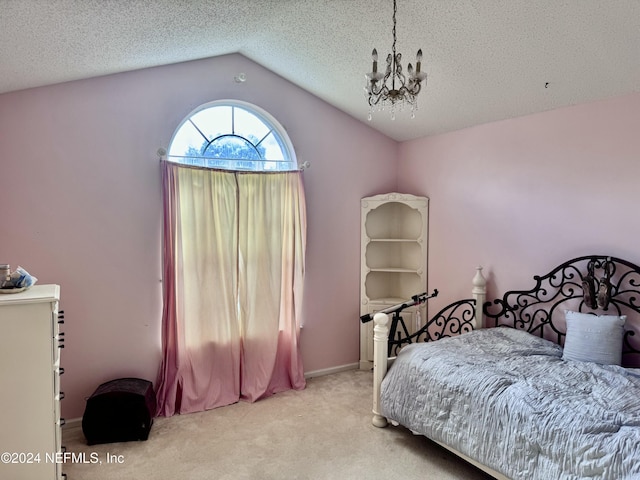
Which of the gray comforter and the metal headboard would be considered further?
the metal headboard

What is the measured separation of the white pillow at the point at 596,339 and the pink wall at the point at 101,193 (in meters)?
2.80

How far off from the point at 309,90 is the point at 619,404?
127 inches

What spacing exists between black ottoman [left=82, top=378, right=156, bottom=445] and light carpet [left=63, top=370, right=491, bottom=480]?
0.06 metres

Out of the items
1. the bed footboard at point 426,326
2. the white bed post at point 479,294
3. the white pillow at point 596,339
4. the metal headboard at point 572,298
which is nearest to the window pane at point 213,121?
the bed footboard at point 426,326

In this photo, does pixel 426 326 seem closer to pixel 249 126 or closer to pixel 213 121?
pixel 249 126

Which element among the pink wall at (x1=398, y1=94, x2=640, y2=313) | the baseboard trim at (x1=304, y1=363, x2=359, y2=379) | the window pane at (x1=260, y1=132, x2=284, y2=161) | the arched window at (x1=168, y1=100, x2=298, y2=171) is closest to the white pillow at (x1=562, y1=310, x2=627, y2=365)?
the pink wall at (x1=398, y1=94, x2=640, y2=313)

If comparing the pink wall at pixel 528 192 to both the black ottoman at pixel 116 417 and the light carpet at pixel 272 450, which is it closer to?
the light carpet at pixel 272 450

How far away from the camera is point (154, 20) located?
2275 mm

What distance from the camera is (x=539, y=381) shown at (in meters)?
2.30

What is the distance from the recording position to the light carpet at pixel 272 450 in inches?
94.5

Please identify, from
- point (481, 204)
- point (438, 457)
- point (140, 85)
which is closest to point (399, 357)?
point (438, 457)

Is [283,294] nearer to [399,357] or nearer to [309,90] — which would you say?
[399,357]

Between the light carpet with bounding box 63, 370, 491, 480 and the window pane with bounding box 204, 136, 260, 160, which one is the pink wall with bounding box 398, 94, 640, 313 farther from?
the window pane with bounding box 204, 136, 260, 160

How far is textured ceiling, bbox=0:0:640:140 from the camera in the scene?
82.0 inches
